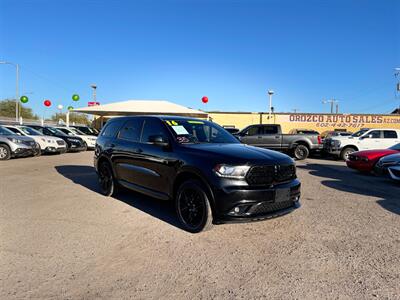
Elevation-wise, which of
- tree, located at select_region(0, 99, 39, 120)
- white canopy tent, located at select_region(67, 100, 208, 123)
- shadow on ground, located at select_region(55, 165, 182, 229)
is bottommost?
shadow on ground, located at select_region(55, 165, 182, 229)

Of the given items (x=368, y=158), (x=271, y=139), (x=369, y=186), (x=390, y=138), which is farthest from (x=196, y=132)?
(x=390, y=138)

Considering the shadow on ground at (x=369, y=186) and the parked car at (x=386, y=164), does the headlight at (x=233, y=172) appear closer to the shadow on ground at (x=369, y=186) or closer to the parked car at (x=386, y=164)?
the shadow on ground at (x=369, y=186)

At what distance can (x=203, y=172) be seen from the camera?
4031 mm

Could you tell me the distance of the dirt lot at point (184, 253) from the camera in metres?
2.83

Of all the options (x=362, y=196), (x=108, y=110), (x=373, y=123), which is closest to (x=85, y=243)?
(x=362, y=196)

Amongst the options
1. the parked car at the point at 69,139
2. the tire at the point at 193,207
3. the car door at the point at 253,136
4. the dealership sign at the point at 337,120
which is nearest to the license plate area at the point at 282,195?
the tire at the point at 193,207

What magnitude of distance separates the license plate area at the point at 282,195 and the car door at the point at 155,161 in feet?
5.35

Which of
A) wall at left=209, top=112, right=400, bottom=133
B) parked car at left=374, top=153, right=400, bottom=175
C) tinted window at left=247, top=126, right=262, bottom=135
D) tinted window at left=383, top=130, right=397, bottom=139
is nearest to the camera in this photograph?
parked car at left=374, top=153, right=400, bottom=175

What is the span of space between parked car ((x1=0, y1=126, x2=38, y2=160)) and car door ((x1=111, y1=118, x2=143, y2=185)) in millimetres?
9449

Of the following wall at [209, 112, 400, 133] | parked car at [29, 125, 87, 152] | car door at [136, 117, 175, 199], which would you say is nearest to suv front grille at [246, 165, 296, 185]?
car door at [136, 117, 175, 199]

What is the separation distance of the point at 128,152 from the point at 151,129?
0.73 m

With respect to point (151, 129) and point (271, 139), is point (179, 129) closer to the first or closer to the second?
point (151, 129)

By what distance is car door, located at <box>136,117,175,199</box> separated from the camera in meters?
4.70

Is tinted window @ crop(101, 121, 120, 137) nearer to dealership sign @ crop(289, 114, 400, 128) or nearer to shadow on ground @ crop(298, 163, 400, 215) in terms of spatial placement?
shadow on ground @ crop(298, 163, 400, 215)
